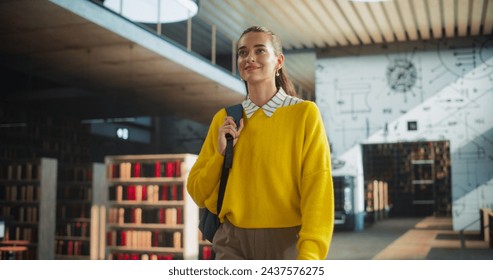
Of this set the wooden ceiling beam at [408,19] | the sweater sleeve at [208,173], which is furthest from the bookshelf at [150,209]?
the sweater sleeve at [208,173]

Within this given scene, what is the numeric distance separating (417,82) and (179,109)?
5.64 m

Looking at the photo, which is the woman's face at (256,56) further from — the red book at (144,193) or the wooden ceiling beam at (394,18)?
the red book at (144,193)

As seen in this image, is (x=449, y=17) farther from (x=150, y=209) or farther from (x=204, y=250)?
(x=150, y=209)

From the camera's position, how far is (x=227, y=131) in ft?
4.88

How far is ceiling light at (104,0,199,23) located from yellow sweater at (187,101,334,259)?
4578mm

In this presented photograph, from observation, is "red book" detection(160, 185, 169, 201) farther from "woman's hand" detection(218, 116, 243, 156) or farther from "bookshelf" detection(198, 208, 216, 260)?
"woman's hand" detection(218, 116, 243, 156)

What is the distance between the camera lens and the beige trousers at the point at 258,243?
1464mm

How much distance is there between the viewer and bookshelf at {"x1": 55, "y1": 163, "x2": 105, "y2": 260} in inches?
309

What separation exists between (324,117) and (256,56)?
5.26 metres

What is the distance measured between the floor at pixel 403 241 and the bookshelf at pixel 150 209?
194cm

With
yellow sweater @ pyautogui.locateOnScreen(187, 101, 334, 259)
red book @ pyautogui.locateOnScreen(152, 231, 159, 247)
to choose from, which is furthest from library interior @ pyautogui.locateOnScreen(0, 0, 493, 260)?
yellow sweater @ pyautogui.locateOnScreen(187, 101, 334, 259)

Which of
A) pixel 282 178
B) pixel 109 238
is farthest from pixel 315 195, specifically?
pixel 109 238

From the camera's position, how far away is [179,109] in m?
10.9
